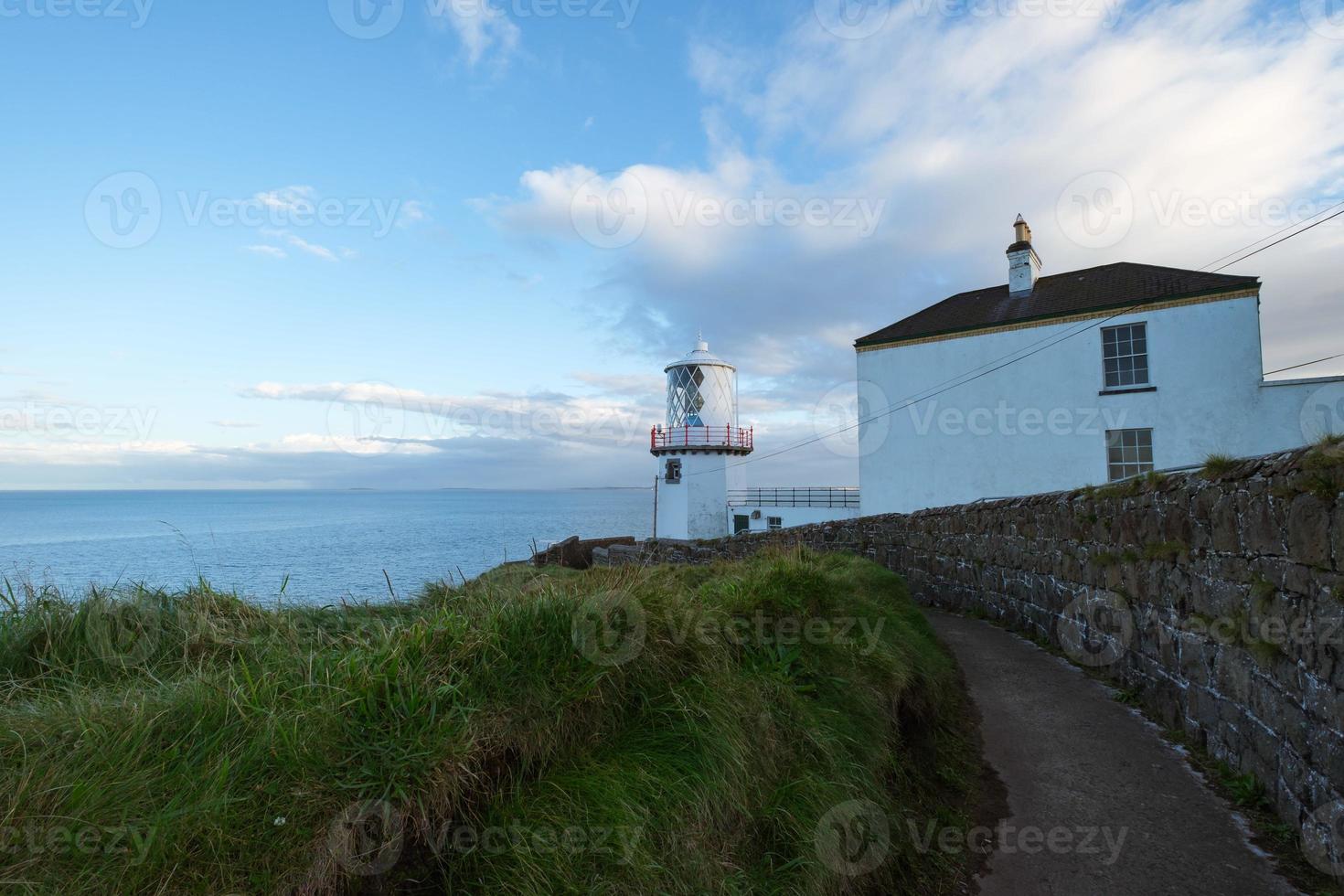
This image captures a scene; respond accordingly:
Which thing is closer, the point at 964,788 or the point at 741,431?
the point at 964,788

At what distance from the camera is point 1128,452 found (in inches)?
707

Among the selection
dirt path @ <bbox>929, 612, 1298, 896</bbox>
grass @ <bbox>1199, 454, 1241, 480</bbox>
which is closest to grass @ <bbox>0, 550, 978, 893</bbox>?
dirt path @ <bbox>929, 612, 1298, 896</bbox>

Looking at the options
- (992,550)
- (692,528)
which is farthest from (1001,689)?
(692,528)

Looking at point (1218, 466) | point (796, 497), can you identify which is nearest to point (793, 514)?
point (796, 497)

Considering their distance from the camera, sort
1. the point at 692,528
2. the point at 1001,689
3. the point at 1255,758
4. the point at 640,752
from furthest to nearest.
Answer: the point at 692,528 < the point at 1001,689 < the point at 1255,758 < the point at 640,752

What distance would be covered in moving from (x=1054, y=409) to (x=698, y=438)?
55.1 ft

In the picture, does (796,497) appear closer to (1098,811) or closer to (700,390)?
(700,390)

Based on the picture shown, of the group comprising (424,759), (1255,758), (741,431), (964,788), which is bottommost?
(964,788)

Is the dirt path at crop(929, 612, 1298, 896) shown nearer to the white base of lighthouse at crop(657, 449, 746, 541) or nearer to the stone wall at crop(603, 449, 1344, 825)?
the stone wall at crop(603, 449, 1344, 825)

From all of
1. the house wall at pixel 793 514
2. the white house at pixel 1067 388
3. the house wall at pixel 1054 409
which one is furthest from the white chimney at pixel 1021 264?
the house wall at pixel 793 514

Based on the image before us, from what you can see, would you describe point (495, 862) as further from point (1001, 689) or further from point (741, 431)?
point (741, 431)

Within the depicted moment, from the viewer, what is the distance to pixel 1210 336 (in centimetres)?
1689

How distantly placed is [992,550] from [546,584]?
908cm

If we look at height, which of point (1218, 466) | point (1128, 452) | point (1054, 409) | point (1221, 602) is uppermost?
point (1054, 409)
